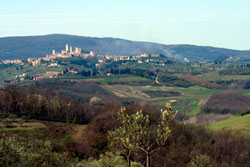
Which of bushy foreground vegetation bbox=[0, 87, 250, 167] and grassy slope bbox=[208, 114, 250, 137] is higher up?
bushy foreground vegetation bbox=[0, 87, 250, 167]

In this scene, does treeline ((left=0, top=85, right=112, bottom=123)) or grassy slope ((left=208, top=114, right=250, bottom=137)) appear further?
grassy slope ((left=208, top=114, right=250, bottom=137))

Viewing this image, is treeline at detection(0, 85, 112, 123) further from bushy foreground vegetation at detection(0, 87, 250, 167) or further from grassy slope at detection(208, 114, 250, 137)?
grassy slope at detection(208, 114, 250, 137)

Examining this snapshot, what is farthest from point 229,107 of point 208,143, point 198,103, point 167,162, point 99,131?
point 167,162

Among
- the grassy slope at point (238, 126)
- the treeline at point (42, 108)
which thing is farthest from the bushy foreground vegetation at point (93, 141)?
the grassy slope at point (238, 126)

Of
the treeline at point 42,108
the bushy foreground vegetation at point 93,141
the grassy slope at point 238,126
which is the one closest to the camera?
the bushy foreground vegetation at point 93,141

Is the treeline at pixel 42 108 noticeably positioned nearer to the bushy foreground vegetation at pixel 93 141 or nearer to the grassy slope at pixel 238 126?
the bushy foreground vegetation at pixel 93 141

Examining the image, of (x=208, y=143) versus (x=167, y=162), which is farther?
(x=208, y=143)

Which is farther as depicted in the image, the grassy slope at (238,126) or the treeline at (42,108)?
the grassy slope at (238,126)

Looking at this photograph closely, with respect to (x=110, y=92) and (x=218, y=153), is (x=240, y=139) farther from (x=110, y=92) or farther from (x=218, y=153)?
(x=110, y=92)

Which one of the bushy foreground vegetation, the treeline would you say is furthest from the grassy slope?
the treeline

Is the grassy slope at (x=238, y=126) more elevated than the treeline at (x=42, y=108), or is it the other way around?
the treeline at (x=42, y=108)

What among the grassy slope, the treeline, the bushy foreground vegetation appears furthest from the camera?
the grassy slope
